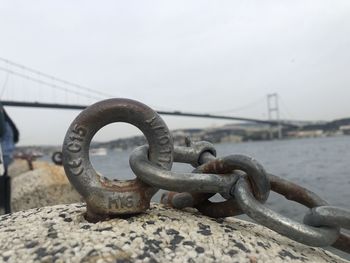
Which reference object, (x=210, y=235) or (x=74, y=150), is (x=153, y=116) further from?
(x=210, y=235)

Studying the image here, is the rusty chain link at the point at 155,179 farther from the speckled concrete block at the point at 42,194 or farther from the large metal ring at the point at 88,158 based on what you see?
the speckled concrete block at the point at 42,194

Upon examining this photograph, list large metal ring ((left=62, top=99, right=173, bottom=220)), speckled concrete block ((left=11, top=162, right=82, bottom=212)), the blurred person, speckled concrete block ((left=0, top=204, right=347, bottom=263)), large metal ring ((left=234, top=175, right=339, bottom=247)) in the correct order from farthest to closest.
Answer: speckled concrete block ((left=11, top=162, right=82, bottom=212)) → the blurred person → large metal ring ((left=62, top=99, right=173, bottom=220)) → large metal ring ((left=234, top=175, right=339, bottom=247)) → speckled concrete block ((left=0, top=204, right=347, bottom=263))

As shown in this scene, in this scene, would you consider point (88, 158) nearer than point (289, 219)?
No

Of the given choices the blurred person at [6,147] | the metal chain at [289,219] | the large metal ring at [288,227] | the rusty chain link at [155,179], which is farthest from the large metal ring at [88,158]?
the blurred person at [6,147]

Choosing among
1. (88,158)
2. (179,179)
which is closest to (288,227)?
(179,179)

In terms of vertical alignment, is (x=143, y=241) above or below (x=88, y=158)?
below

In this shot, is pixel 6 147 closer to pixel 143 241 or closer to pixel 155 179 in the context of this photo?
pixel 155 179

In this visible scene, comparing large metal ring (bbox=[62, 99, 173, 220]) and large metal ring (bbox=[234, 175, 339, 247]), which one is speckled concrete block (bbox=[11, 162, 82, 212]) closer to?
large metal ring (bbox=[62, 99, 173, 220])

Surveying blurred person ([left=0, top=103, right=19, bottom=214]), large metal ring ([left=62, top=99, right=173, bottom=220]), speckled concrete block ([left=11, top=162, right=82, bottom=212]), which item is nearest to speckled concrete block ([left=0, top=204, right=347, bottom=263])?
large metal ring ([left=62, top=99, right=173, bottom=220])
